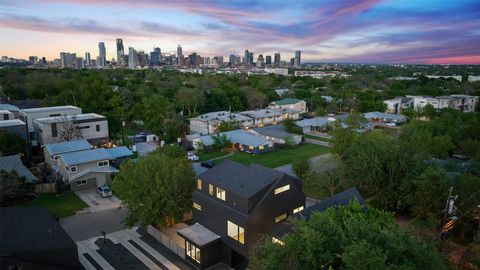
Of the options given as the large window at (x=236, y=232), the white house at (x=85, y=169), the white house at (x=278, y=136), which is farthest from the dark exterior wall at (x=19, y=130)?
the large window at (x=236, y=232)

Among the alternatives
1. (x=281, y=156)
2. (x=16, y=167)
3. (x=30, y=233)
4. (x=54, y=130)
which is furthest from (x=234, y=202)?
(x=54, y=130)

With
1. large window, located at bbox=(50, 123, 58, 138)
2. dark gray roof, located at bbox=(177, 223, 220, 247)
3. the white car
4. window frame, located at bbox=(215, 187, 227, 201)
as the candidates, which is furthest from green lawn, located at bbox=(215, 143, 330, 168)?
large window, located at bbox=(50, 123, 58, 138)

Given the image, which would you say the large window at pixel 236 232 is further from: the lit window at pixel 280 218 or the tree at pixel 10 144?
the tree at pixel 10 144

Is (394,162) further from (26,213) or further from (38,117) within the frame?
(38,117)

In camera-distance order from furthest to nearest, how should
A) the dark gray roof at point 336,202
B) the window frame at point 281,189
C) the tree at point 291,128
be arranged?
the tree at point 291,128 → the window frame at point 281,189 → the dark gray roof at point 336,202

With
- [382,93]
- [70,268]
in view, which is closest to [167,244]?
[70,268]
